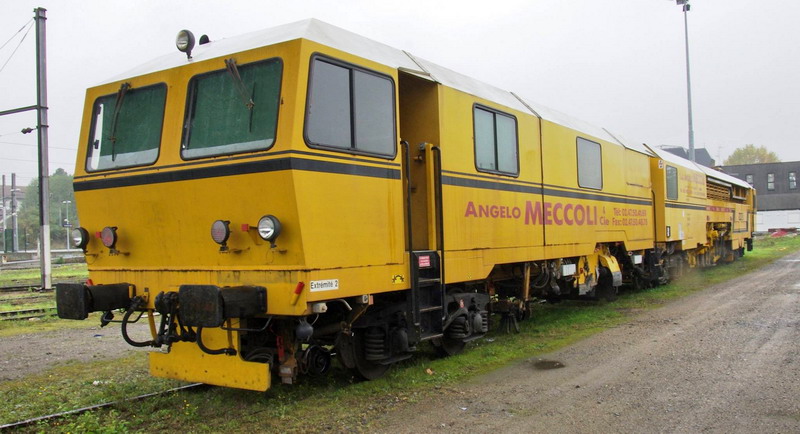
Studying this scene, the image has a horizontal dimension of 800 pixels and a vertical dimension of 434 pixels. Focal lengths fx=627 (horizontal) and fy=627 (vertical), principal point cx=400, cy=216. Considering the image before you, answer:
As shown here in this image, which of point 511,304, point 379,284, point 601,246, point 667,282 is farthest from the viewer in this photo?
point 667,282

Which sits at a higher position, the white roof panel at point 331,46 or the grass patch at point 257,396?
the white roof panel at point 331,46

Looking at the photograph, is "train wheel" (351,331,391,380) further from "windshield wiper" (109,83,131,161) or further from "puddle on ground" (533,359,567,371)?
"windshield wiper" (109,83,131,161)

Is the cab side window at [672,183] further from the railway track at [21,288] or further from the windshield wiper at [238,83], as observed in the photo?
the railway track at [21,288]

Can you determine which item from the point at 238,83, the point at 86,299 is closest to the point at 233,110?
the point at 238,83

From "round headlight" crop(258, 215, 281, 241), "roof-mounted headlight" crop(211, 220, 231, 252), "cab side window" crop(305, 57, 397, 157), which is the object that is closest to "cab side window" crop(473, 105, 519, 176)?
"cab side window" crop(305, 57, 397, 157)

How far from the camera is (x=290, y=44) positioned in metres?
5.23

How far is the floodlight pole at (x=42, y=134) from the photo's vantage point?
645 inches

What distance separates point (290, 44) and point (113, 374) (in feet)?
15.4

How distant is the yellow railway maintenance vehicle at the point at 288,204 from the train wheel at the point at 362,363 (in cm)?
2

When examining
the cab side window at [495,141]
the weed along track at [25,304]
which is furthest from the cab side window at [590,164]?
the weed along track at [25,304]

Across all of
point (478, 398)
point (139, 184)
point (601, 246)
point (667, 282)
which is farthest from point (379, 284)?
point (667, 282)

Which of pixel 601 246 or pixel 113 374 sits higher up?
pixel 601 246

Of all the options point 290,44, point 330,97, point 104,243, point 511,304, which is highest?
point 290,44

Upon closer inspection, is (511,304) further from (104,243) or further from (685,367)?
(104,243)
